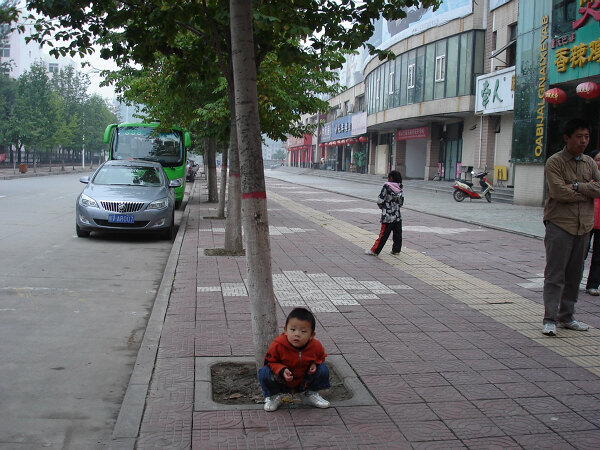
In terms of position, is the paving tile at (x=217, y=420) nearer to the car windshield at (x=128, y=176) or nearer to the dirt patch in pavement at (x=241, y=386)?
the dirt patch in pavement at (x=241, y=386)

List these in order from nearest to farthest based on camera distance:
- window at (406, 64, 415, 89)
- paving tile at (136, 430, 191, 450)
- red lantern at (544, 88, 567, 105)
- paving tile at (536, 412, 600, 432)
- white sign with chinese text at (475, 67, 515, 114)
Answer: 1. paving tile at (136, 430, 191, 450)
2. paving tile at (536, 412, 600, 432)
3. red lantern at (544, 88, 567, 105)
4. white sign with chinese text at (475, 67, 515, 114)
5. window at (406, 64, 415, 89)

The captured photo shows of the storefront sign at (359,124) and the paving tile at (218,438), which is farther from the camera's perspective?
the storefront sign at (359,124)

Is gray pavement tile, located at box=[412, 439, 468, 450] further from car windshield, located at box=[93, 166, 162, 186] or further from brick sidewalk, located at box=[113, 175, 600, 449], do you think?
car windshield, located at box=[93, 166, 162, 186]

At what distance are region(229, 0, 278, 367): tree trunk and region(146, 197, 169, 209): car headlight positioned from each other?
24.9 ft

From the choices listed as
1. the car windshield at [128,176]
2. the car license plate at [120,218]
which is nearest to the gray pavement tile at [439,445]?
the car license plate at [120,218]

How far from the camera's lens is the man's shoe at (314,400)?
12.5 ft

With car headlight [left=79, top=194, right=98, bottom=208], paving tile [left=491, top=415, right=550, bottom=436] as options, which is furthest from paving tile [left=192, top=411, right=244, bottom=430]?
car headlight [left=79, top=194, right=98, bottom=208]

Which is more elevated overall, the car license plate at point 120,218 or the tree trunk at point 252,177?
the tree trunk at point 252,177

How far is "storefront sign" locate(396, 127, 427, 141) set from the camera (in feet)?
121

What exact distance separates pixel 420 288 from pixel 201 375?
3.94 m

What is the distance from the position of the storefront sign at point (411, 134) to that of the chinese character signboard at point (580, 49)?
19.1 meters

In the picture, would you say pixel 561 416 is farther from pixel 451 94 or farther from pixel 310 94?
pixel 451 94

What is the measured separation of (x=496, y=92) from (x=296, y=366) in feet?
80.3

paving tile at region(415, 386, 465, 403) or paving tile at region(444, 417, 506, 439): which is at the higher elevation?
paving tile at region(415, 386, 465, 403)
